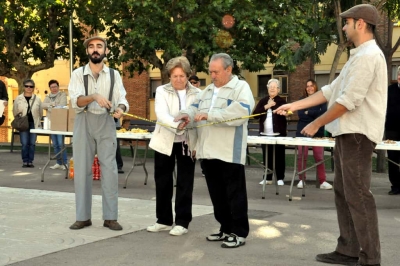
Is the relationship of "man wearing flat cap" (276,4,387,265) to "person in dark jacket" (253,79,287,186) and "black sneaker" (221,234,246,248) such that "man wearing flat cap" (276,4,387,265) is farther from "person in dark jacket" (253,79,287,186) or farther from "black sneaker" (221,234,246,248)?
"person in dark jacket" (253,79,287,186)

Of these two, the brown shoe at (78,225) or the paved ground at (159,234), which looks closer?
the paved ground at (159,234)

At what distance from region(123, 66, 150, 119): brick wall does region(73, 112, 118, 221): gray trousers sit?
108 feet

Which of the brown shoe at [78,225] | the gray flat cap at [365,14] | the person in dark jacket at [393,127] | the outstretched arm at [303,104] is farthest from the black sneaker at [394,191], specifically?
the gray flat cap at [365,14]

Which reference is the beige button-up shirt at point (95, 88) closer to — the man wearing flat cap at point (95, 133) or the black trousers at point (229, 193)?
the man wearing flat cap at point (95, 133)

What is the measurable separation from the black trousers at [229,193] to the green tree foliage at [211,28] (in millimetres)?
17650

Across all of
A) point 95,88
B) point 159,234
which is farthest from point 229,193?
point 95,88

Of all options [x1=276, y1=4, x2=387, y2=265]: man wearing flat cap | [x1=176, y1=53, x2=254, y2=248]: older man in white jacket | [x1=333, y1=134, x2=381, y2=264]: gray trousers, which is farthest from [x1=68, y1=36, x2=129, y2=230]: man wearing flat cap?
[x1=333, y1=134, x2=381, y2=264]: gray trousers

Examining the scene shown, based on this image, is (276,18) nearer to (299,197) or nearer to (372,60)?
(299,197)

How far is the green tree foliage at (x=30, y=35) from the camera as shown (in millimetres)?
31109

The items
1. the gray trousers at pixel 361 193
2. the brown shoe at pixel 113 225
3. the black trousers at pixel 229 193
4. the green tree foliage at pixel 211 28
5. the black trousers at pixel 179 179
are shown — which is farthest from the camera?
the green tree foliage at pixel 211 28

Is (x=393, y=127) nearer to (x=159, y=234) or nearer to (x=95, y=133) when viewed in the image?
(x=159, y=234)

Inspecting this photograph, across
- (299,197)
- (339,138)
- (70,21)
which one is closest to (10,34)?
(70,21)

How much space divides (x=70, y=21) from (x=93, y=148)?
23.9m

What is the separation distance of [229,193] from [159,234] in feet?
3.52
